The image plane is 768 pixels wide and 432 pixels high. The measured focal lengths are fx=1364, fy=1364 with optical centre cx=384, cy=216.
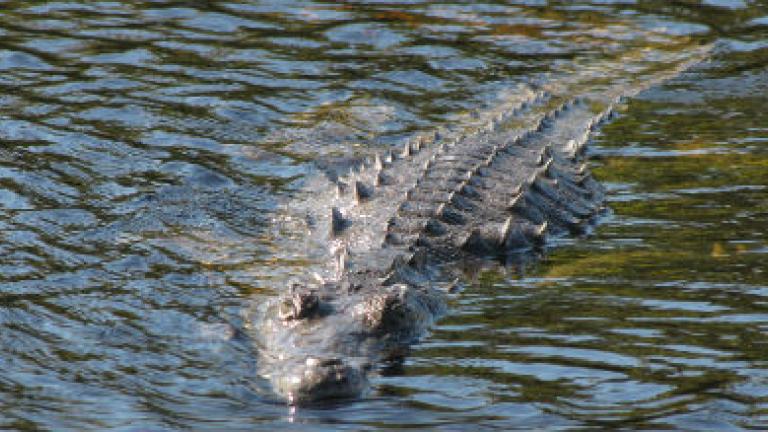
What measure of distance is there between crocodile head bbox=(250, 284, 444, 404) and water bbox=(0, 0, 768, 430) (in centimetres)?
12

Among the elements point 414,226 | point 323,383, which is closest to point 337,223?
point 414,226

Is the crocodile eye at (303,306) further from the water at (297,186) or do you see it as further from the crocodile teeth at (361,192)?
the crocodile teeth at (361,192)

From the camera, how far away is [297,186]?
9.40m

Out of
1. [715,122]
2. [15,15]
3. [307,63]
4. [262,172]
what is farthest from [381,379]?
[15,15]

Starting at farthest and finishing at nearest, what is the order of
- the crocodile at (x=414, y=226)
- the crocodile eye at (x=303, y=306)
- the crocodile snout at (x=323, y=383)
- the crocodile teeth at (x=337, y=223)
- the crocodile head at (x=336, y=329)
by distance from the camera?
the crocodile teeth at (x=337, y=223), the crocodile eye at (x=303, y=306), the crocodile at (x=414, y=226), the crocodile head at (x=336, y=329), the crocodile snout at (x=323, y=383)

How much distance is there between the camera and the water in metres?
5.55

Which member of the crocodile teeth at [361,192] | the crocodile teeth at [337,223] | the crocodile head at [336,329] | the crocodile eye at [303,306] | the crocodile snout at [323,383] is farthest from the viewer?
the crocodile teeth at [361,192]

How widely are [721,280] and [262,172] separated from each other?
3664mm

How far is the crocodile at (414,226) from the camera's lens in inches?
244

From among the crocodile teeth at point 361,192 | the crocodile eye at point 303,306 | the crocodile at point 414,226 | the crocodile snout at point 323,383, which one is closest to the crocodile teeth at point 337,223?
the crocodile at point 414,226

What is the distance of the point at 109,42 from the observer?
12258 mm

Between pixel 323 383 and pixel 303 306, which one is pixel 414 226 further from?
pixel 323 383

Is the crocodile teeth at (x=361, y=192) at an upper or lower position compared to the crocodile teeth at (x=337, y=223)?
upper

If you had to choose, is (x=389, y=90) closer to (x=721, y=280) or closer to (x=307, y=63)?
(x=307, y=63)
